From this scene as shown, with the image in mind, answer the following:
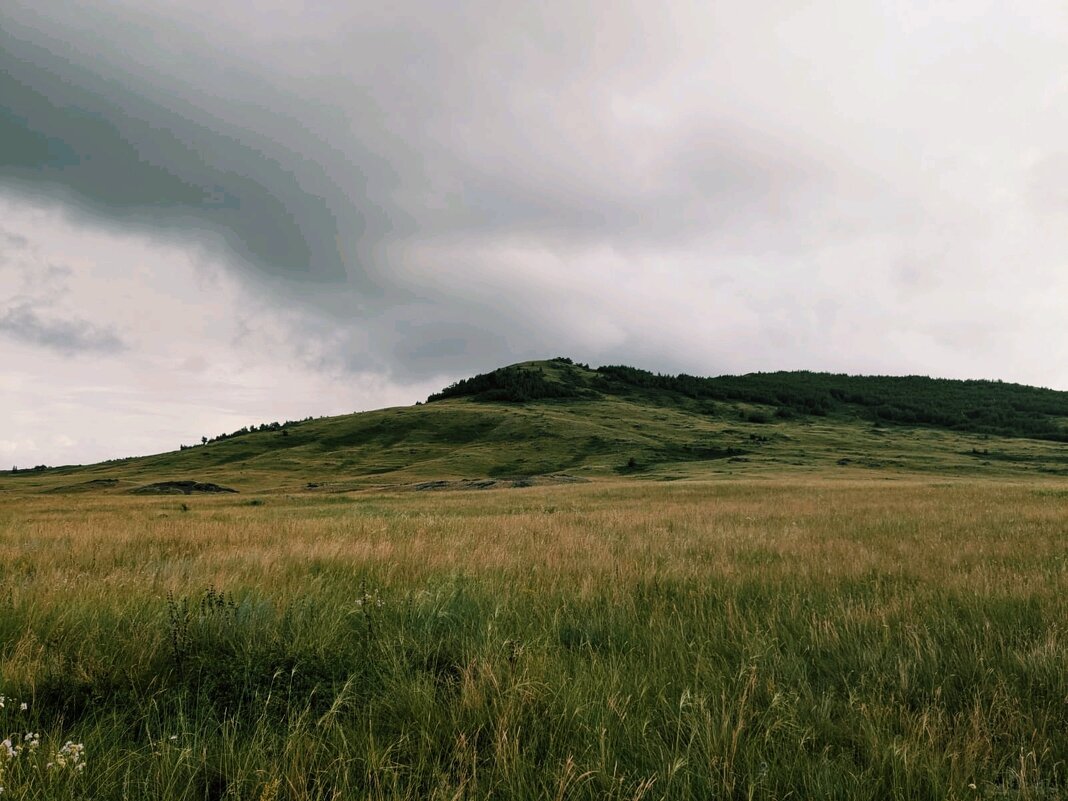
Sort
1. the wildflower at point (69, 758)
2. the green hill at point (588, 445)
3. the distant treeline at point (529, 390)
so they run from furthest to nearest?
the distant treeline at point (529, 390)
the green hill at point (588, 445)
the wildflower at point (69, 758)

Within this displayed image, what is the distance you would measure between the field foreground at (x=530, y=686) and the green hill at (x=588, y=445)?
57.6 meters

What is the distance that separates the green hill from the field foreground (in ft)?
189

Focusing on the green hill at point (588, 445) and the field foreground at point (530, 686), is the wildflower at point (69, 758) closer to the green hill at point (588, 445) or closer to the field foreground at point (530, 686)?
the field foreground at point (530, 686)

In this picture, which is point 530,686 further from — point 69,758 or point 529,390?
point 529,390

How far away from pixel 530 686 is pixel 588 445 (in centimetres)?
10725

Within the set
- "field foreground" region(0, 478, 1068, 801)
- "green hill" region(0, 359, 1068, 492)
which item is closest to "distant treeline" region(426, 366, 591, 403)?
"green hill" region(0, 359, 1068, 492)

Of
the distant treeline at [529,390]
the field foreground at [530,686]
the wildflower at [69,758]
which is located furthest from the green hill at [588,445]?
the wildflower at [69,758]

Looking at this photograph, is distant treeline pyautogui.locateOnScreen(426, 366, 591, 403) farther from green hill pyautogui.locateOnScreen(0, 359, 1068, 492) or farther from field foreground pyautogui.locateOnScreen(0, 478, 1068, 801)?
field foreground pyautogui.locateOnScreen(0, 478, 1068, 801)

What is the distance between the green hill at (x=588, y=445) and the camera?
3327 inches

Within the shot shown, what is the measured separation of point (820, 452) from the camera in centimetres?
9881

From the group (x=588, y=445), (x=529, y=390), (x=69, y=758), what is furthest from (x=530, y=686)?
Answer: (x=529, y=390)

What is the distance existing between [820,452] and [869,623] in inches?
4176

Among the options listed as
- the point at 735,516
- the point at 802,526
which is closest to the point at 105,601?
the point at 802,526

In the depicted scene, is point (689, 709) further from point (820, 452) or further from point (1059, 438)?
point (1059, 438)
